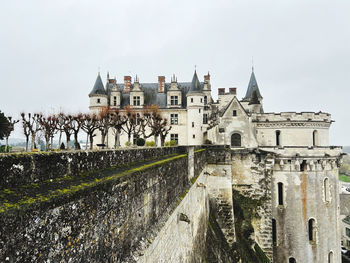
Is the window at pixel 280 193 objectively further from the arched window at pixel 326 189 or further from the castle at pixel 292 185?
the arched window at pixel 326 189

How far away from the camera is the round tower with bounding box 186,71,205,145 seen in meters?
35.1

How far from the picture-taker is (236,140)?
78.2ft

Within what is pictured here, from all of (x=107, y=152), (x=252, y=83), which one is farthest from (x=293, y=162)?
(x=107, y=152)

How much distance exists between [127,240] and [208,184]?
13417mm

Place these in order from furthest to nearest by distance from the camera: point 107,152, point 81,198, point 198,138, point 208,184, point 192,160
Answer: point 198,138 → point 208,184 → point 192,160 → point 107,152 → point 81,198

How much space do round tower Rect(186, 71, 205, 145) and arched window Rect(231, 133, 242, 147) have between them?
1122 cm

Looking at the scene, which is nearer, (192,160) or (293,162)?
(192,160)

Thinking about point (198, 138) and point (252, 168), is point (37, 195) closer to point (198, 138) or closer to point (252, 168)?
point (252, 168)

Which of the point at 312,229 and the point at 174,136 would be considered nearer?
the point at 312,229

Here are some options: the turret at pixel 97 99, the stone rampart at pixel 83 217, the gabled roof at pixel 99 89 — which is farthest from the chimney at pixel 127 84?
the stone rampart at pixel 83 217

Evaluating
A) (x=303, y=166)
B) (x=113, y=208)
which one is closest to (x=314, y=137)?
(x=303, y=166)

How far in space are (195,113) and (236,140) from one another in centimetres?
1255

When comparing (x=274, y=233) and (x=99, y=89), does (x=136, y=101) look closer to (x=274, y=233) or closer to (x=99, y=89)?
(x=99, y=89)

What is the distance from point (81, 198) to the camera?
2387 mm
